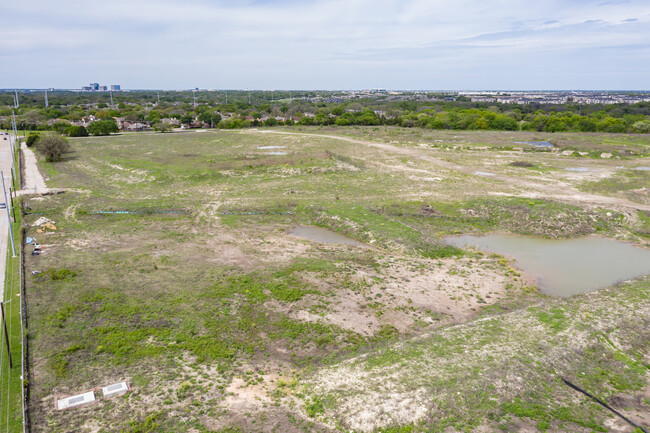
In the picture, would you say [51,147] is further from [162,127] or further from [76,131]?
[162,127]

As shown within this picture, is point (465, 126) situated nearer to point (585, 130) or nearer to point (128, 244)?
point (585, 130)

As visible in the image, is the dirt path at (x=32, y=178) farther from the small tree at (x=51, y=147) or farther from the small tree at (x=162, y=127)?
the small tree at (x=162, y=127)

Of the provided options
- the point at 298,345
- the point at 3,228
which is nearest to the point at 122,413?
the point at 298,345

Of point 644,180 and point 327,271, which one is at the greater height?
point 644,180

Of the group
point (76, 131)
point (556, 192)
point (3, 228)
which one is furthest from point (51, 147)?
point (556, 192)

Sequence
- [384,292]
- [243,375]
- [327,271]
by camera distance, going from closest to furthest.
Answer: [243,375] < [384,292] < [327,271]

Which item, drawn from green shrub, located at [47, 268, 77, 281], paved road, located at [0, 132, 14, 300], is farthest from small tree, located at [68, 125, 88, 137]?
green shrub, located at [47, 268, 77, 281]

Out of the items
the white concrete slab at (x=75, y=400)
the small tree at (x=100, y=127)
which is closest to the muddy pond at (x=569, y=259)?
the white concrete slab at (x=75, y=400)
